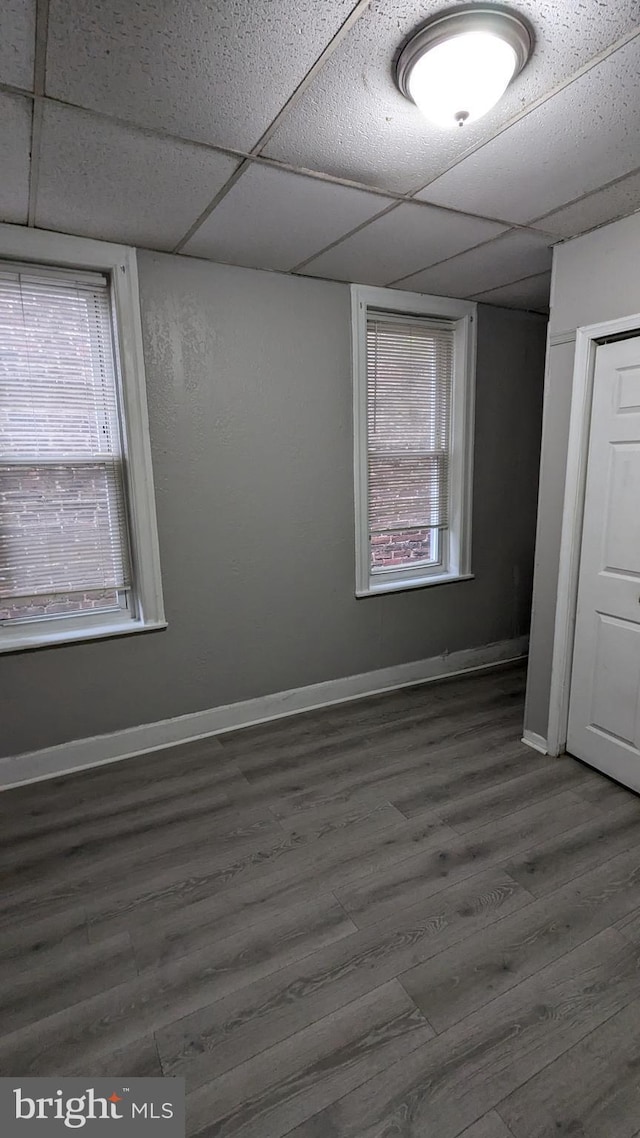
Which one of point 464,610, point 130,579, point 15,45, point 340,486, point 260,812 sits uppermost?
point 15,45

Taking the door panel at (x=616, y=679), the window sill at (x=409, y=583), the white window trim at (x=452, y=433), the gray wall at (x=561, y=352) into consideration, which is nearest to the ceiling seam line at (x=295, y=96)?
the white window trim at (x=452, y=433)

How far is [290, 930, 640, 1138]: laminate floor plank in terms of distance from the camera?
1.24m

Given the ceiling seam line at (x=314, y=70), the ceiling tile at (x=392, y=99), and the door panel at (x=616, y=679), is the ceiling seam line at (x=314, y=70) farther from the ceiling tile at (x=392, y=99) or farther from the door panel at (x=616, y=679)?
the door panel at (x=616, y=679)

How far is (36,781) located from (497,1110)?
2.33 meters

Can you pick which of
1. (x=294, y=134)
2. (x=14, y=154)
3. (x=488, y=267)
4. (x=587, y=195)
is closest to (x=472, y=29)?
(x=294, y=134)

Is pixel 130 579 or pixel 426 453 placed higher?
pixel 426 453

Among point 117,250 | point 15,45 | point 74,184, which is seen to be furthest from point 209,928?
point 117,250

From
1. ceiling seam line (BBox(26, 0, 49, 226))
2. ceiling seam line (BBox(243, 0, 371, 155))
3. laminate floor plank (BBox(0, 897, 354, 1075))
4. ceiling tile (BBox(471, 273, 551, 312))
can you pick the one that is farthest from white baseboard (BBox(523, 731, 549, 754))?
ceiling seam line (BBox(26, 0, 49, 226))

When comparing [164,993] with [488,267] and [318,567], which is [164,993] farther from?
[488,267]

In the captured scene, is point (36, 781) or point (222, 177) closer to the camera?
point (222, 177)

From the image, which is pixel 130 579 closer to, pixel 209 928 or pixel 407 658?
pixel 209 928

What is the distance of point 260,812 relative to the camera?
237 centimetres

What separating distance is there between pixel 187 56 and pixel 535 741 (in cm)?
314

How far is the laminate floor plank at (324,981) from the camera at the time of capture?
4.59 feet
